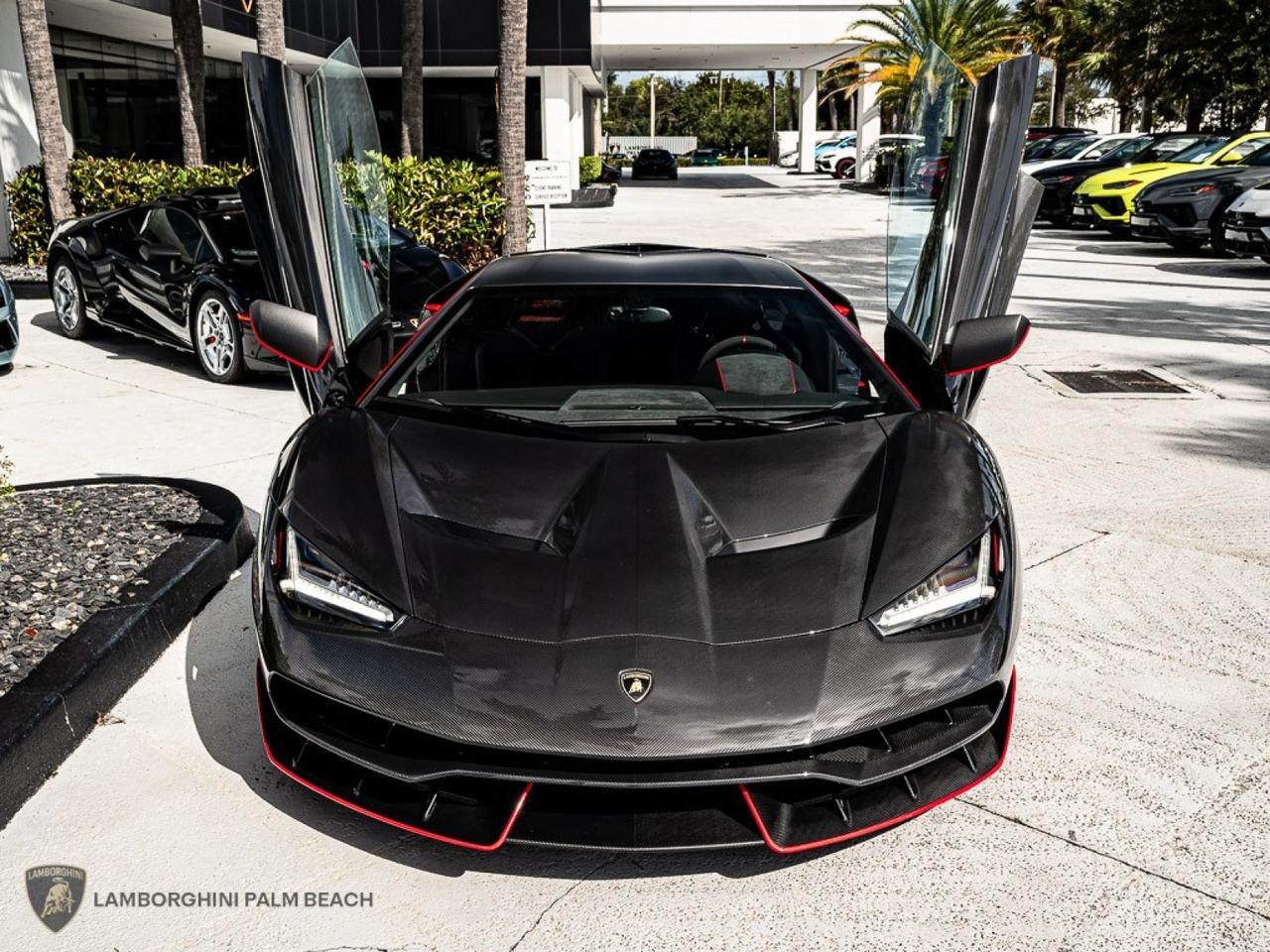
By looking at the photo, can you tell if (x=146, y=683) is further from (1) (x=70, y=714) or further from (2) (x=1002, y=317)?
(2) (x=1002, y=317)

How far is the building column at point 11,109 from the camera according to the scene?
1555 centimetres

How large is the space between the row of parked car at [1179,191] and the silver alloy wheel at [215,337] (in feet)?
39.2

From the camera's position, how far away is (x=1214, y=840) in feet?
9.68

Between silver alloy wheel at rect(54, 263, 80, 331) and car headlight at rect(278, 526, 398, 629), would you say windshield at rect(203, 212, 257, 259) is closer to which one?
silver alloy wheel at rect(54, 263, 80, 331)

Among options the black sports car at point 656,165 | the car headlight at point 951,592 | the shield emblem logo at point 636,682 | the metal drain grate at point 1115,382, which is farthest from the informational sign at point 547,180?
the black sports car at point 656,165

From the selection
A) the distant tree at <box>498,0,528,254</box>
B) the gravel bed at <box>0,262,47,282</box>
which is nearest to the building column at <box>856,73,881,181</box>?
the distant tree at <box>498,0,528,254</box>

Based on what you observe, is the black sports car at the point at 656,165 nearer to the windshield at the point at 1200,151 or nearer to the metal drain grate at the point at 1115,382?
the windshield at the point at 1200,151

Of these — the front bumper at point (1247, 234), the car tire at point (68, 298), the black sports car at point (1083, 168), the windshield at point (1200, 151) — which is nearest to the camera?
the car tire at point (68, 298)

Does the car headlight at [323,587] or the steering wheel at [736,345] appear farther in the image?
the steering wheel at [736,345]

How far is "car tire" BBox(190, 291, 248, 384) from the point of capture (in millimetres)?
8500

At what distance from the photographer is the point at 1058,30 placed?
44.8 m

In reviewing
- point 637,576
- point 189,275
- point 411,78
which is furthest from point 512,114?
point 637,576

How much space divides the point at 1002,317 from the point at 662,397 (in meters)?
1.21

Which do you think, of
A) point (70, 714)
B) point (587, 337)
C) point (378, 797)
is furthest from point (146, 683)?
point (587, 337)
